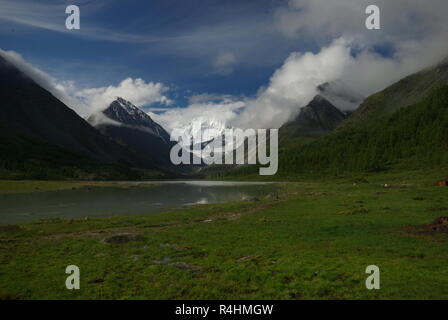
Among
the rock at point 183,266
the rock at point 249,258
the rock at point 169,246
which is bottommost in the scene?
the rock at point 169,246

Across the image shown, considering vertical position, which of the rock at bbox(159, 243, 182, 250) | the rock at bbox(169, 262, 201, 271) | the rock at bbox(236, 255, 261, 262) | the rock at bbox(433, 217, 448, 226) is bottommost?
the rock at bbox(159, 243, 182, 250)

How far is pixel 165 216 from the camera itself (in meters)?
59.3

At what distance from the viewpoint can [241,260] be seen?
83.4 ft

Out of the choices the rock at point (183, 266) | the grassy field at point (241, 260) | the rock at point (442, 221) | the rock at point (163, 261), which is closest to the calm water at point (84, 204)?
the grassy field at point (241, 260)

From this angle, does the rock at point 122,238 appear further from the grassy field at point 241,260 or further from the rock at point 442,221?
the rock at point 442,221

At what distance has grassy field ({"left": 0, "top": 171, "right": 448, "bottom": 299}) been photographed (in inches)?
719

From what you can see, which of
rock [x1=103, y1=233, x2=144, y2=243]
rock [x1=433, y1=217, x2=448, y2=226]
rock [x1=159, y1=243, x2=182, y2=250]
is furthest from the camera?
rock [x1=103, y1=233, x2=144, y2=243]

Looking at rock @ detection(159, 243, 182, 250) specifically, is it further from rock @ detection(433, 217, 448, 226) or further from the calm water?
the calm water

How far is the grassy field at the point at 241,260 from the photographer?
59.9ft

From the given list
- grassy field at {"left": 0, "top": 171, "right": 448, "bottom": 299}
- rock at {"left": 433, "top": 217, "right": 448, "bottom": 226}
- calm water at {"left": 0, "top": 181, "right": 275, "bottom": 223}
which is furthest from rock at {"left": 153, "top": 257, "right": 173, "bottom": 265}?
calm water at {"left": 0, "top": 181, "right": 275, "bottom": 223}
